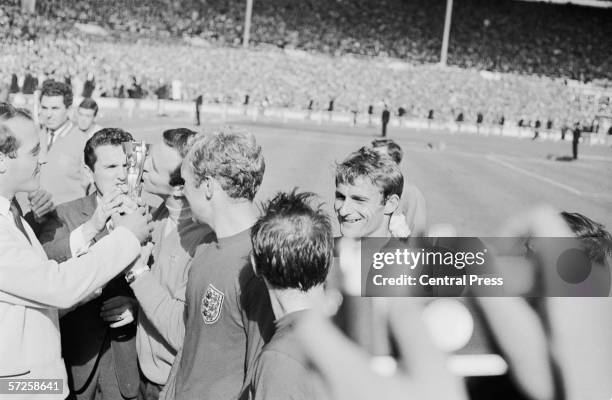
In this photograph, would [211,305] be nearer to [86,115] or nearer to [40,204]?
[40,204]

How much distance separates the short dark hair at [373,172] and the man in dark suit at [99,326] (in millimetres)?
1094

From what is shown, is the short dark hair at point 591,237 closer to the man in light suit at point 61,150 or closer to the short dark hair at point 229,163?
the short dark hair at point 229,163

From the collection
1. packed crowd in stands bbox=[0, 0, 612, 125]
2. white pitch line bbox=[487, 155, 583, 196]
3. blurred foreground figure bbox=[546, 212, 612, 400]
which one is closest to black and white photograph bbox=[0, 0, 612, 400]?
blurred foreground figure bbox=[546, 212, 612, 400]

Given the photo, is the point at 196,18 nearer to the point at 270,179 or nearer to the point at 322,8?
the point at 322,8

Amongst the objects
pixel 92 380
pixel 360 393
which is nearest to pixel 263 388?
pixel 360 393

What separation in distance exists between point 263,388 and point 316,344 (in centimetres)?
24

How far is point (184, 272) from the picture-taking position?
3352 mm

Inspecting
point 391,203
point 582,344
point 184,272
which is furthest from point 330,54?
point 582,344

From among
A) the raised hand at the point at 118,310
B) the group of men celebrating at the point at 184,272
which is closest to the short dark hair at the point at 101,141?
the group of men celebrating at the point at 184,272

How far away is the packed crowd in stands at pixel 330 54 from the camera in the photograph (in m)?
40.5

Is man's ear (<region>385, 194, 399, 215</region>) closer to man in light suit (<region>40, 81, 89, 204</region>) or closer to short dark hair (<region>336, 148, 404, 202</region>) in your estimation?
short dark hair (<region>336, 148, 404, 202</region>)

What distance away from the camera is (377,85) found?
152ft

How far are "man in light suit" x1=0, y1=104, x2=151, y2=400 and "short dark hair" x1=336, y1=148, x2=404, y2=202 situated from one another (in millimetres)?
1028

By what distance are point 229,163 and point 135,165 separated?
1.90 ft
